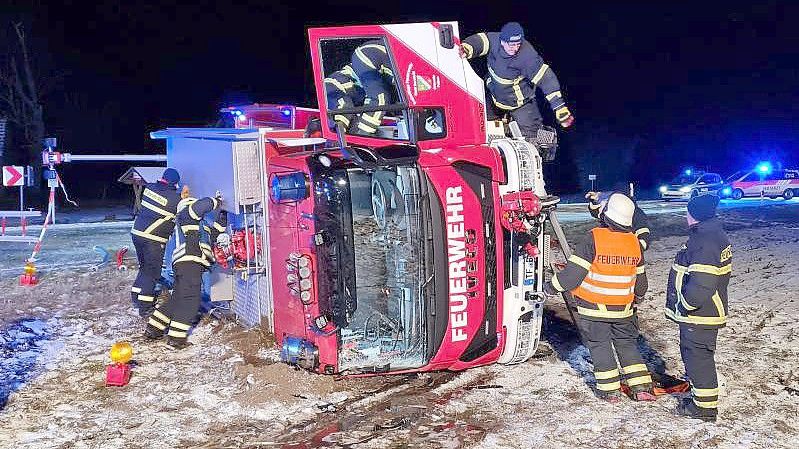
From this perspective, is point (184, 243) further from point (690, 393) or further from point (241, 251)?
point (690, 393)

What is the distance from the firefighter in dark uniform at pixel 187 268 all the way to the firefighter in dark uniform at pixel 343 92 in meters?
1.91

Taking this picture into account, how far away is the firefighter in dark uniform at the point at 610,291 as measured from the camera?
546cm

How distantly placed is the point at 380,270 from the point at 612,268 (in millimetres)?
1790

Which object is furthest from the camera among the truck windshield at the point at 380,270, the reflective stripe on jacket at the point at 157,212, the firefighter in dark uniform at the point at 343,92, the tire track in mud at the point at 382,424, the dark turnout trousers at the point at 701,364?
the reflective stripe on jacket at the point at 157,212

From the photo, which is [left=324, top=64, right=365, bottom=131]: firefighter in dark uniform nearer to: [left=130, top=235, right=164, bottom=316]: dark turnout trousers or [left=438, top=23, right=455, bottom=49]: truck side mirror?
[left=438, top=23, right=455, bottom=49]: truck side mirror

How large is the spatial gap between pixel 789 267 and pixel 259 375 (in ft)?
25.3

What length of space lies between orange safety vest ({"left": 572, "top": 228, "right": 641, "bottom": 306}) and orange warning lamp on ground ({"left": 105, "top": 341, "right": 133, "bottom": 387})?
3.66m

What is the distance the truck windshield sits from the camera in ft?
17.3

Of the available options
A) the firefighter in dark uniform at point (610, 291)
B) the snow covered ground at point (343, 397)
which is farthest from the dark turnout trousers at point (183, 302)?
the firefighter in dark uniform at point (610, 291)

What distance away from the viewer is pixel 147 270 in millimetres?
7871

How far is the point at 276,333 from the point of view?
647 cm

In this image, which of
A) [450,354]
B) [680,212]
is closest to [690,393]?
[450,354]

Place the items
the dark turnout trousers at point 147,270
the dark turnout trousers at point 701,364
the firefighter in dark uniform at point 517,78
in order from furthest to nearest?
1. the dark turnout trousers at point 147,270
2. the firefighter in dark uniform at point 517,78
3. the dark turnout trousers at point 701,364

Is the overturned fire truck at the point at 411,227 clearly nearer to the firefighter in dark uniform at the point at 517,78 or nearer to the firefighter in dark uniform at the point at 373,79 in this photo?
the firefighter in dark uniform at the point at 373,79
